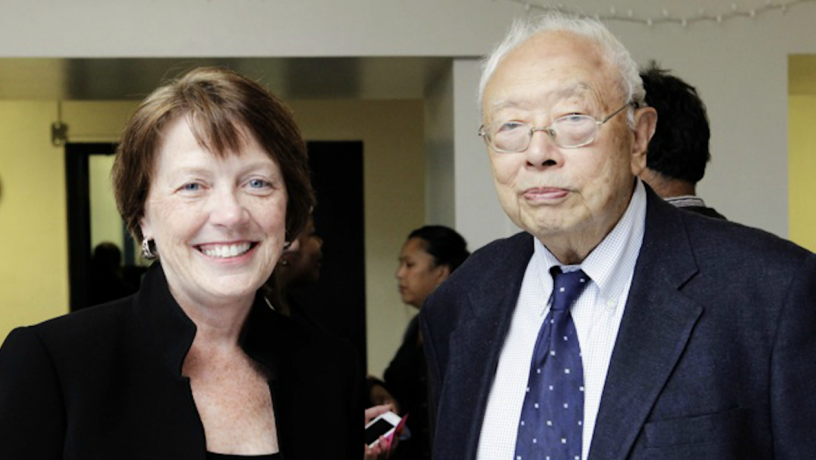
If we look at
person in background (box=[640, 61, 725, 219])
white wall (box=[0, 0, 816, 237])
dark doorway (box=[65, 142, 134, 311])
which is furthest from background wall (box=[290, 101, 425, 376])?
person in background (box=[640, 61, 725, 219])

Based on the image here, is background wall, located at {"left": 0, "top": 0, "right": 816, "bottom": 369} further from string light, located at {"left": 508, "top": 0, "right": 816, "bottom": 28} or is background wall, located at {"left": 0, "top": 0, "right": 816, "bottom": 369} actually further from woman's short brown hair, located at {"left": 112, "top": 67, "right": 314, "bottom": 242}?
woman's short brown hair, located at {"left": 112, "top": 67, "right": 314, "bottom": 242}

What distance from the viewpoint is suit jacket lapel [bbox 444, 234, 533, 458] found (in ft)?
6.42

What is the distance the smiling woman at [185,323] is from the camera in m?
1.82

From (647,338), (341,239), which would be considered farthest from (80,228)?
(647,338)

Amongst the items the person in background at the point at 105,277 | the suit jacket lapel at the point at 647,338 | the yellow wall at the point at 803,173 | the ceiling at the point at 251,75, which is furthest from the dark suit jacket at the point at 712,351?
the yellow wall at the point at 803,173

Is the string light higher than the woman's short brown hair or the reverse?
higher

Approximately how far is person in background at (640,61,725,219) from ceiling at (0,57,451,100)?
247cm

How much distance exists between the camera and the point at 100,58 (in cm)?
502

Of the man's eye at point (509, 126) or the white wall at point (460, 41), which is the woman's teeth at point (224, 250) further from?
the white wall at point (460, 41)

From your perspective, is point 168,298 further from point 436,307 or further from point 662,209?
point 662,209

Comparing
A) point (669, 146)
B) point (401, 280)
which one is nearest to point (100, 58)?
point (401, 280)

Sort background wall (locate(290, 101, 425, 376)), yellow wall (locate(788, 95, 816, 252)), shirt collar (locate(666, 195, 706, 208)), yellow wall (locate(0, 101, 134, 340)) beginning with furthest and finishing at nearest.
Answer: yellow wall (locate(788, 95, 816, 252))
background wall (locate(290, 101, 425, 376))
yellow wall (locate(0, 101, 134, 340))
shirt collar (locate(666, 195, 706, 208))

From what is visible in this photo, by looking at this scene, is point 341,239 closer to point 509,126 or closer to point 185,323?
point 185,323

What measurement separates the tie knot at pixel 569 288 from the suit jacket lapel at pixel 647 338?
0.31ft
